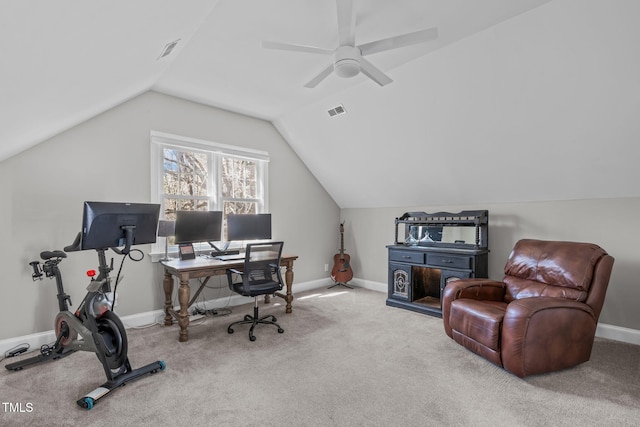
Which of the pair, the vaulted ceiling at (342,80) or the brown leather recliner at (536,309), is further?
the brown leather recliner at (536,309)

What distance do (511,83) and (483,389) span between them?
8.27ft

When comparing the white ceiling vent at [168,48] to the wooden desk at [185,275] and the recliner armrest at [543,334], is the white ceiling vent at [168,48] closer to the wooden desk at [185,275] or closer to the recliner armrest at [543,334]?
the wooden desk at [185,275]

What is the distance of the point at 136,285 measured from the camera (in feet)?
11.7

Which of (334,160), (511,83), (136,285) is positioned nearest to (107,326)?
(136,285)

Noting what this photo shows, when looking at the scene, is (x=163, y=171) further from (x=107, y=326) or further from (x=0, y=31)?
(x=0, y=31)

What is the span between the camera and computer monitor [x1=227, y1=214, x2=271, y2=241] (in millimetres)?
4039

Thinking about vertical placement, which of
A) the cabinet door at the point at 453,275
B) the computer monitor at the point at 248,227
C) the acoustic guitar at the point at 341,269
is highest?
the computer monitor at the point at 248,227

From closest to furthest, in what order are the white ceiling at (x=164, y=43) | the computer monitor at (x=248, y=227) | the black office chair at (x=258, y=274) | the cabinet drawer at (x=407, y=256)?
the white ceiling at (x=164, y=43)
the black office chair at (x=258, y=274)
the computer monitor at (x=248, y=227)
the cabinet drawer at (x=407, y=256)

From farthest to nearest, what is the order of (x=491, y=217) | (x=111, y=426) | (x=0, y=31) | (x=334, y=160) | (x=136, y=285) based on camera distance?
(x=334, y=160)
(x=491, y=217)
(x=136, y=285)
(x=111, y=426)
(x=0, y=31)

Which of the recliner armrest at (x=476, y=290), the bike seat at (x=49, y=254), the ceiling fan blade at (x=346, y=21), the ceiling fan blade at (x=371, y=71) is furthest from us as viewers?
the recliner armrest at (x=476, y=290)

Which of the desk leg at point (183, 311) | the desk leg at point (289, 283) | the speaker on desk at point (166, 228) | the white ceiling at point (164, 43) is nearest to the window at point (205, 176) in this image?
the speaker on desk at point (166, 228)

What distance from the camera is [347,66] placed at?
231cm

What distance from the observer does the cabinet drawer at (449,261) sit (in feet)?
12.4

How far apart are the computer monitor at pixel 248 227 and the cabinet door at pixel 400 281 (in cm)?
181
